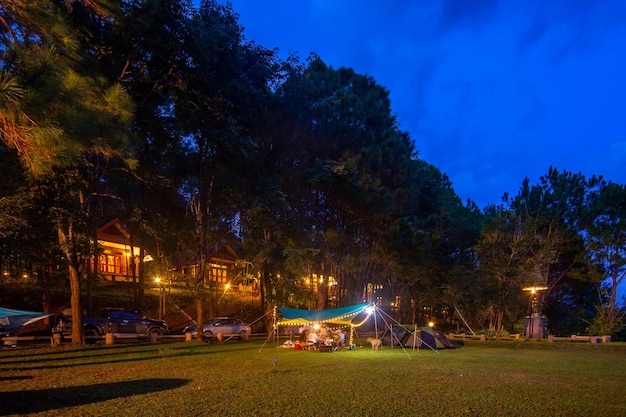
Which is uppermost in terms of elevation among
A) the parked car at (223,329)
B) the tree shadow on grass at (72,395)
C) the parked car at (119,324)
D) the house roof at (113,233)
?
the house roof at (113,233)

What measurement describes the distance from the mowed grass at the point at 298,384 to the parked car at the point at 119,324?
3.72 metres

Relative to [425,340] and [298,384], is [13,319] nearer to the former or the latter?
[298,384]

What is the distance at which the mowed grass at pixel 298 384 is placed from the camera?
675cm

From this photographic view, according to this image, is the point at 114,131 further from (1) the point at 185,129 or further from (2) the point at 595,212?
(2) the point at 595,212

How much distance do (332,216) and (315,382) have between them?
15478 millimetres

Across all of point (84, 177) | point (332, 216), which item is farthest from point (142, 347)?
point (332, 216)

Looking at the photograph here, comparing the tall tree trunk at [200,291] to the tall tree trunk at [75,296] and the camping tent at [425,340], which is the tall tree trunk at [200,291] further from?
the camping tent at [425,340]

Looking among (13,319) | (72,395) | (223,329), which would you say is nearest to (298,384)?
(72,395)

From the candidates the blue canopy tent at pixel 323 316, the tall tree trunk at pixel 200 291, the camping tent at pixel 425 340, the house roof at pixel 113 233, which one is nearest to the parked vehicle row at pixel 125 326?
the tall tree trunk at pixel 200 291

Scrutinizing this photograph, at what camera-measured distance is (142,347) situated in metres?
16.0

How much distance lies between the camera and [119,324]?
1909 centimetres

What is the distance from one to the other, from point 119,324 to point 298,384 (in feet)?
42.4

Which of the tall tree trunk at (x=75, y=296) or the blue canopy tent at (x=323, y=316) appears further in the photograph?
the blue canopy tent at (x=323, y=316)

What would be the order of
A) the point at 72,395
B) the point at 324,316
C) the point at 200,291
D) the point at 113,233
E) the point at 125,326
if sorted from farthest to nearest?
the point at 113,233, the point at 125,326, the point at 200,291, the point at 324,316, the point at 72,395
